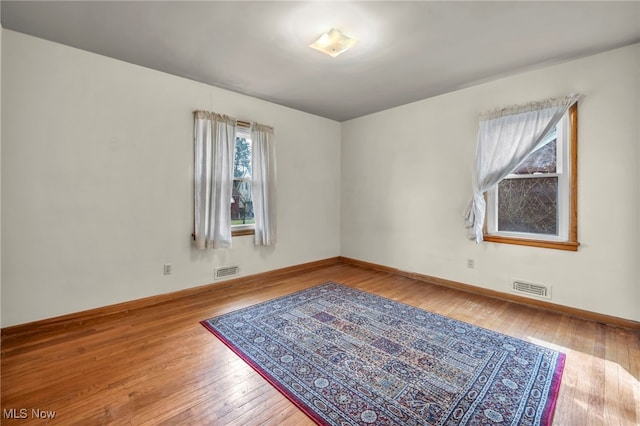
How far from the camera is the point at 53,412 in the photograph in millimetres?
1586

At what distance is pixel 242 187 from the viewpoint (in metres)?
4.05

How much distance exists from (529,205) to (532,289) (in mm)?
962

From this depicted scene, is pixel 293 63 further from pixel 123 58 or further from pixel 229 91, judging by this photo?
pixel 123 58

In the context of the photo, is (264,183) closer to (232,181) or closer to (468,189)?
(232,181)

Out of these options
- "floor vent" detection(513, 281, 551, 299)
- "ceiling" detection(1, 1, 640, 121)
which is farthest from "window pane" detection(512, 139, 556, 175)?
"floor vent" detection(513, 281, 551, 299)

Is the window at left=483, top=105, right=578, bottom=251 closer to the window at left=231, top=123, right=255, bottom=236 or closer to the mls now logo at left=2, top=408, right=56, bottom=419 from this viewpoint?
the window at left=231, top=123, right=255, bottom=236

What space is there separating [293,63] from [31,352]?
3.44 m

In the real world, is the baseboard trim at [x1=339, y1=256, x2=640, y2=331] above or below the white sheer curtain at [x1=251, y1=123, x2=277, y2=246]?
below

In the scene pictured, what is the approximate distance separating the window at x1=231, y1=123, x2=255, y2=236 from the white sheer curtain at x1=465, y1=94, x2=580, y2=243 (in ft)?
9.91

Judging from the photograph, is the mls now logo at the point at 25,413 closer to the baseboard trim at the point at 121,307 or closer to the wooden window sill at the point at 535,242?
the baseboard trim at the point at 121,307

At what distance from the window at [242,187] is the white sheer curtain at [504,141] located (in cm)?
302

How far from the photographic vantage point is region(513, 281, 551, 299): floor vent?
3.08 m

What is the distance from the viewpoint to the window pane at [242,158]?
3.98 metres

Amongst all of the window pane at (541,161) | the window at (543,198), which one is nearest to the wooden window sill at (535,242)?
the window at (543,198)
